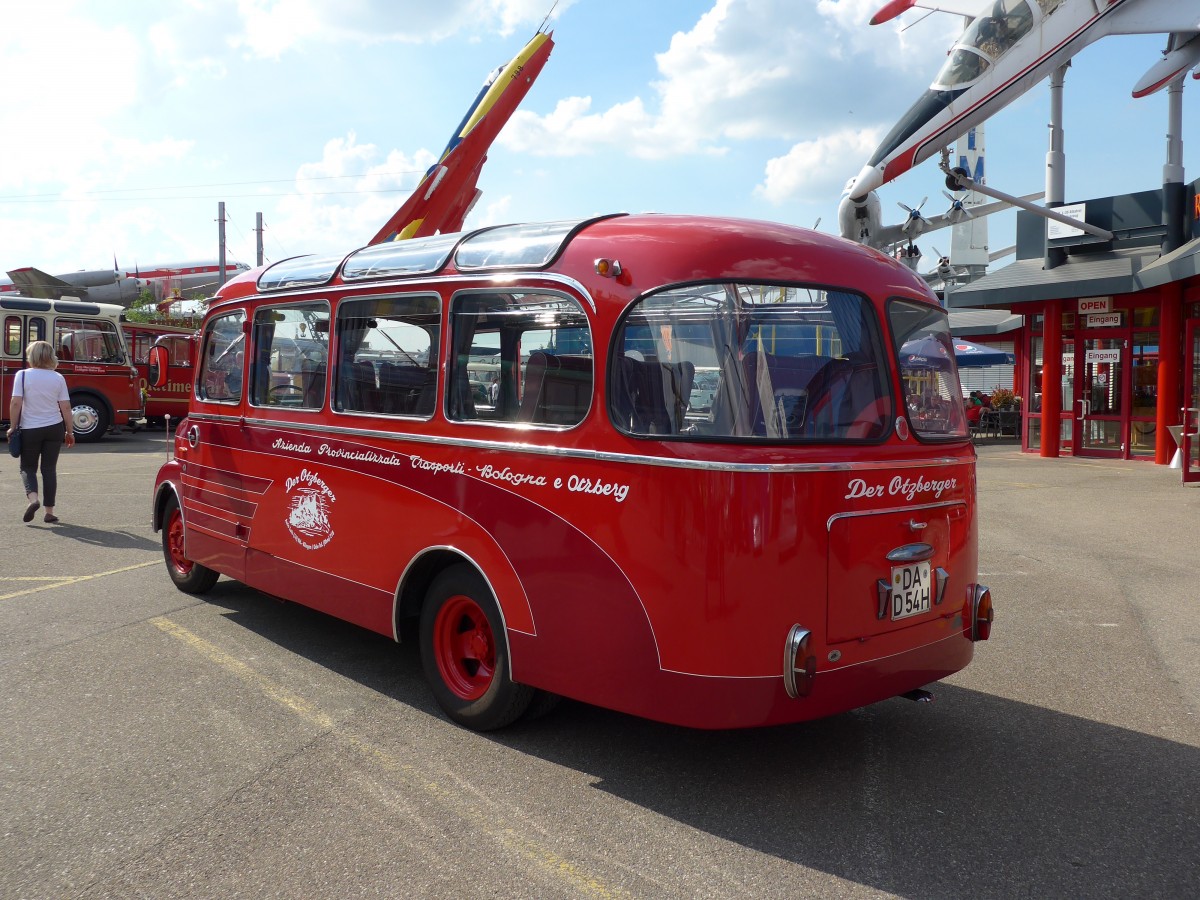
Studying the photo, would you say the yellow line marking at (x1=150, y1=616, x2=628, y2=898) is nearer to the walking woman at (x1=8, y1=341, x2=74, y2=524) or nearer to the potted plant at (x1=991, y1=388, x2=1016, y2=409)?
the walking woman at (x1=8, y1=341, x2=74, y2=524)

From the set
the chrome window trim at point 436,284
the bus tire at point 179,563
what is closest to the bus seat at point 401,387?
the chrome window trim at point 436,284

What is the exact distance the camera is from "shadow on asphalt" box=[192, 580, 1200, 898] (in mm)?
3432

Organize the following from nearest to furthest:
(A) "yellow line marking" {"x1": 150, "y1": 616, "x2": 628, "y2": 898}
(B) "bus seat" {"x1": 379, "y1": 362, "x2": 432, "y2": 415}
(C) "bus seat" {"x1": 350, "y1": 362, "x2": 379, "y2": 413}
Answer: (A) "yellow line marking" {"x1": 150, "y1": 616, "x2": 628, "y2": 898}, (B) "bus seat" {"x1": 379, "y1": 362, "x2": 432, "y2": 415}, (C) "bus seat" {"x1": 350, "y1": 362, "x2": 379, "y2": 413}

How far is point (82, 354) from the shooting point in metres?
20.9

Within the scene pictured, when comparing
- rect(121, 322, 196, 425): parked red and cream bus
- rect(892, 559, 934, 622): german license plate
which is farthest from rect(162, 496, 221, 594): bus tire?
rect(121, 322, 196, 425): parked red and cream bus

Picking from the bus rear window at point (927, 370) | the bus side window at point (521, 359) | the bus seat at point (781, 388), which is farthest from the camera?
the bus rear window at point (927, 370)

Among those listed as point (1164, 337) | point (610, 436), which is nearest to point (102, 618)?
point (610, 436)

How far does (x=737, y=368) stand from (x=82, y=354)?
67.7ft

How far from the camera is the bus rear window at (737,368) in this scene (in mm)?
3852

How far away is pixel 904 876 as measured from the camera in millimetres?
3355

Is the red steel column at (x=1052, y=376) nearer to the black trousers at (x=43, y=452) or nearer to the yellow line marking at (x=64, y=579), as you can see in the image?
the yellow line marking at (x=64, y=579)

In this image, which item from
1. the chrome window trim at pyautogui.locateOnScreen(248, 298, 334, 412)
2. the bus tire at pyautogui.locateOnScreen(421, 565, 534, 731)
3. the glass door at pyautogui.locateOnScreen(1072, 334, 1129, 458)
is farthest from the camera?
the glass door at pyautogui.locateOnScreen(1072, 334, 1129, 458)

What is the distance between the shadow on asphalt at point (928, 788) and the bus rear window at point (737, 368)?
1.47m

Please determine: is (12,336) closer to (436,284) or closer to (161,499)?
(161,499)
